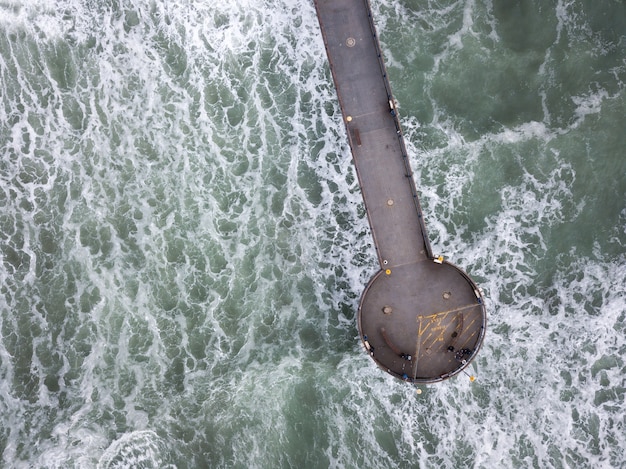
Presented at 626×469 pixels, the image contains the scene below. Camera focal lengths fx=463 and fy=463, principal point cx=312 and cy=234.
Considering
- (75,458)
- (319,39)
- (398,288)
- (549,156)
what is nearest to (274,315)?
(398,288)

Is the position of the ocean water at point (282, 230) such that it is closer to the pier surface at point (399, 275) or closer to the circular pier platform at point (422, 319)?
the pier surface at point (399, 275)

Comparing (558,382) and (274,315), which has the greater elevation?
(274,315)

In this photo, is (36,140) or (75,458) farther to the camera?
(36,140)

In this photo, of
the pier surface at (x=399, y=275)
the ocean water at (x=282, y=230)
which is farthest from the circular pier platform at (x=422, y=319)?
the ocean water at (x=282, y=230)

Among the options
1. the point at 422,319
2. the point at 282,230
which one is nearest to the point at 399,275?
the point at 422,319

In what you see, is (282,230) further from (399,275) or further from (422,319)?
(422,319)

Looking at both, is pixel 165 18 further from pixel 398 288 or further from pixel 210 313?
pixel 398 288
